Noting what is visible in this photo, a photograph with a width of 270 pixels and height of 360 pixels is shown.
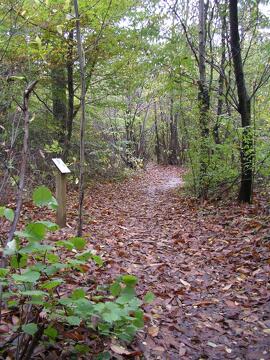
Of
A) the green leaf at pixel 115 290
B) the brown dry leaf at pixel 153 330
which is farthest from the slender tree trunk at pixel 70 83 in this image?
the green leaf at pixel 115 290

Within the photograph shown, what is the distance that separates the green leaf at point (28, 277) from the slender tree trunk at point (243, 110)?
19.7 ft

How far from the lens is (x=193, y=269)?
479 centimetres

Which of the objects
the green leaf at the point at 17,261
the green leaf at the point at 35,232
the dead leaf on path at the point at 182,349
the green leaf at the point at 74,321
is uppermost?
the green leaf at the point at 35,232

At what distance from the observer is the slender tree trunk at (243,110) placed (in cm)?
725

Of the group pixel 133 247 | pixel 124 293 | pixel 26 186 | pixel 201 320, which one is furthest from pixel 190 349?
pixel 26 186

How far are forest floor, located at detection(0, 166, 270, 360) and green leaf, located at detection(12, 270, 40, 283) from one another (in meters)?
1.43

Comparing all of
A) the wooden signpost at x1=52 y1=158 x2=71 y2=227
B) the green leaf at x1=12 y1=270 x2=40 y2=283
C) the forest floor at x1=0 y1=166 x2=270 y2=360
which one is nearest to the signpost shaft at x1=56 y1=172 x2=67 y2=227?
the wooden signpost at x1=52 y1=158 x2=71 y2=227

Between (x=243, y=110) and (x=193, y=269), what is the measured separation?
4.33 m

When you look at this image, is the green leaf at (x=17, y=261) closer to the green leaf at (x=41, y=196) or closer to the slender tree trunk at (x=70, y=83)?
the green leaf at (x=41, y=196)

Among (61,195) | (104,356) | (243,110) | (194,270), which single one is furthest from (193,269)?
(243,110)

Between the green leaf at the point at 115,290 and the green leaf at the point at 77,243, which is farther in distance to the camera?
the green leaf at the point at 115,290

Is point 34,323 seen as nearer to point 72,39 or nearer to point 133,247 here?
point 133,247

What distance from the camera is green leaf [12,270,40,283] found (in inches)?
67.3

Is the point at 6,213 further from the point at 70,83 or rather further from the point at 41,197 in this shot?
the point at 70,83
